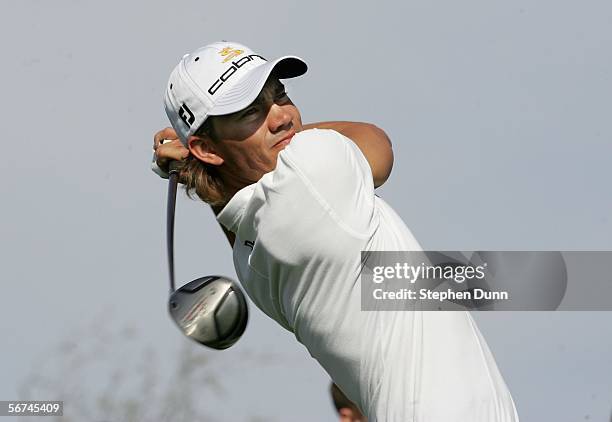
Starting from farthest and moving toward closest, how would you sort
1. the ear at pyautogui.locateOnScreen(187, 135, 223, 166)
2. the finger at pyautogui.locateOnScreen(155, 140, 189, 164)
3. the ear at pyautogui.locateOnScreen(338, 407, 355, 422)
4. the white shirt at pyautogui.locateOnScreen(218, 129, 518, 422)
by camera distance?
the ear at pyautogui.locateOnScreen(338, 407, 355, 422), the finger at pyautogui.locateOnScreen(155, 140, 189, 164), the ear at pyautogui.locateOnScreen(187, 135, 223, 166), the white shirt at pyautogui.locateOnScreen(218, 129, 518, 422)

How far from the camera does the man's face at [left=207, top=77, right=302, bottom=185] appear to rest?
9.00 ft

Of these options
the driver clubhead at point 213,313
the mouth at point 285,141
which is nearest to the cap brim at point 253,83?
the mouth at point 285,141

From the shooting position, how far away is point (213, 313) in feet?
9.88

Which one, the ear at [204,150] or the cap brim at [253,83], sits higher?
the cap brim at [253,83]

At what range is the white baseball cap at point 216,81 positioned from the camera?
A: 109 inches

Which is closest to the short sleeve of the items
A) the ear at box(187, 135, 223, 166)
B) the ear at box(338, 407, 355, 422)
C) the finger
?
the ear at box(187, 135, 223, 166)

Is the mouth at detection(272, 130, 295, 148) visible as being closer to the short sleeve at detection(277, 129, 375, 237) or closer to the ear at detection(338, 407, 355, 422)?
the short sleeve at detection(277, 129, 375, 237)

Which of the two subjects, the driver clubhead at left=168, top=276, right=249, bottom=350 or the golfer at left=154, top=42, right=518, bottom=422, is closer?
the golfer at left=154, top=42, right=518, bottom=422

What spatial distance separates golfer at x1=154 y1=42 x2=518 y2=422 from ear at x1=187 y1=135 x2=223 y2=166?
109mm

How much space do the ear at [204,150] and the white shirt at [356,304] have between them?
0.28 m

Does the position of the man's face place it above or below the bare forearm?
below

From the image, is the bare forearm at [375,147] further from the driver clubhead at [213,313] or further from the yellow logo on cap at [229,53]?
the driver clubhead at [213,313]

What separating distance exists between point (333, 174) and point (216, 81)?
50cm

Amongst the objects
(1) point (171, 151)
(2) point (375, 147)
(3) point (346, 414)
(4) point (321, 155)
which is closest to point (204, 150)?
(1) point (171, 151)
